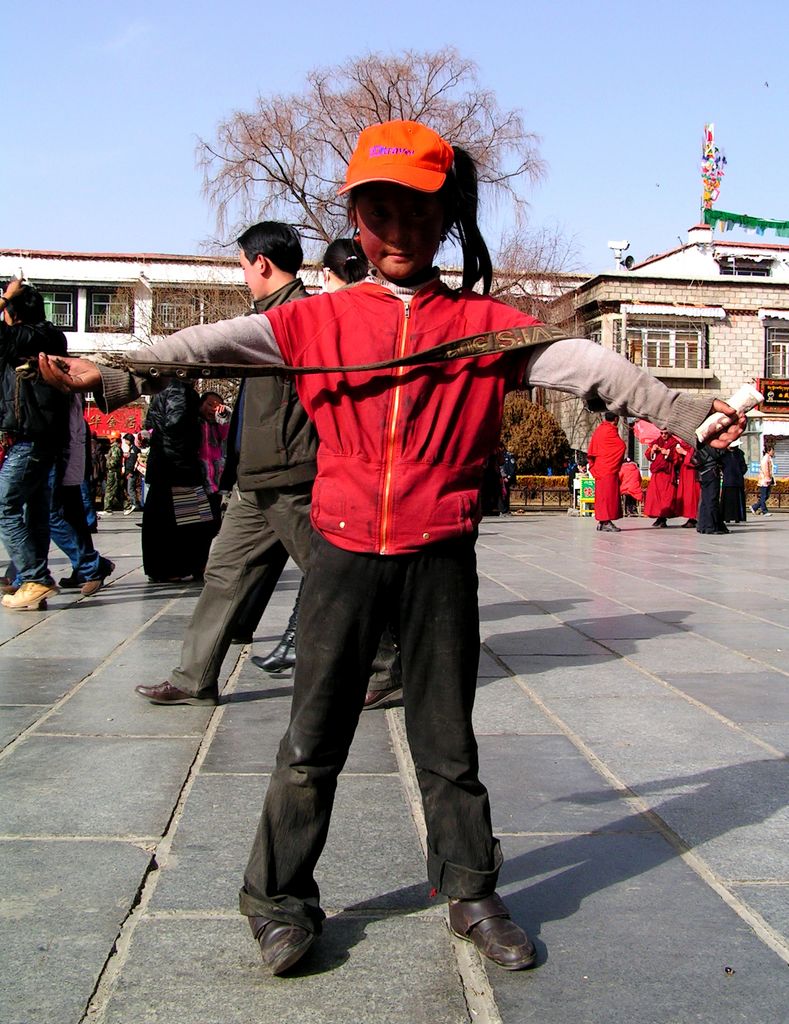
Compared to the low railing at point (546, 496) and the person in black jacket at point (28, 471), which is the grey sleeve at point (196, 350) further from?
the low railing at point (546, 496)

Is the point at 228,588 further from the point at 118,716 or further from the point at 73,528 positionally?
the point at 73,528

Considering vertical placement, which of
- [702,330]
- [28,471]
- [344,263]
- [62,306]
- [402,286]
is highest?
[62,306]

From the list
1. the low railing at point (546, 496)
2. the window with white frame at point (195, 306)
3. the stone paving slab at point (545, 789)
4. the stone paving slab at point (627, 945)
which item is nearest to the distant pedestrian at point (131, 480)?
the window with white frame at point (195, 306)

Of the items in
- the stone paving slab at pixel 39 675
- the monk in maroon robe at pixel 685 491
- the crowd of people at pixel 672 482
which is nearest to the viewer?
the stone paving slab at pixel 39 675

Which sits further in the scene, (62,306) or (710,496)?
(62,306)

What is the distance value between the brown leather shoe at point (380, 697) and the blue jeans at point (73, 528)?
153 inches

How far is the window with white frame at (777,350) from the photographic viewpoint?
41969 mm

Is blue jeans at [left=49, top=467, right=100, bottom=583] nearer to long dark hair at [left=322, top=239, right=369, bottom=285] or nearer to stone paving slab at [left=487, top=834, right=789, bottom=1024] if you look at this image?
long dark hair at [left=322, top=239, right=369, bottom=285]

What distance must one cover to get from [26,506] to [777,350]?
39.2 meters

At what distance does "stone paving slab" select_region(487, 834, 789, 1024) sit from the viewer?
215cm

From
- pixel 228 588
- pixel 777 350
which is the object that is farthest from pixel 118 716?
pixel 777 350

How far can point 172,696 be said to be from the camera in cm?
459

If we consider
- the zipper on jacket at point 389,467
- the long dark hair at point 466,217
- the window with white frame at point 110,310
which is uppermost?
the window with white frame at point 110,310

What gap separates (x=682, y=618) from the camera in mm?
7332
